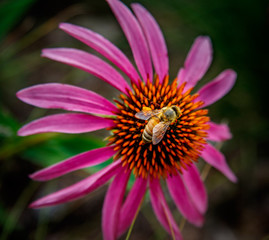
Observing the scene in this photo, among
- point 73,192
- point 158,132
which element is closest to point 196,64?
point 158,132

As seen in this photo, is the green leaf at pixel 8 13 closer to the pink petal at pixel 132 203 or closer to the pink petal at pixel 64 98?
the pink petal at pixel 64 98

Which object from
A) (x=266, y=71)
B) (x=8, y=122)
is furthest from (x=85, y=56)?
(x=266, y=71)

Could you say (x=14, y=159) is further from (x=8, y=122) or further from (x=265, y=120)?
(x=265, y=120)

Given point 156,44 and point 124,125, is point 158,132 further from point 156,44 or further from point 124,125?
point 156,44

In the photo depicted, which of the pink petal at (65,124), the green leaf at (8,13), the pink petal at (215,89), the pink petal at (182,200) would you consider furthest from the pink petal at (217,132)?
the green leaf at (8,13)

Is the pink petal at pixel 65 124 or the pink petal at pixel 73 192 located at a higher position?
the pink petal at pixel 65 124

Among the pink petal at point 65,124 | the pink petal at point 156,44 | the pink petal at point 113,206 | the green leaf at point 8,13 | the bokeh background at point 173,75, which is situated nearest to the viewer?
the pink petal at point 65,124

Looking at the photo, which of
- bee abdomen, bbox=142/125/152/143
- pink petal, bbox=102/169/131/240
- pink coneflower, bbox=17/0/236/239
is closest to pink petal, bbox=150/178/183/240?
pink coneflower, bbox=17/0/236/239
